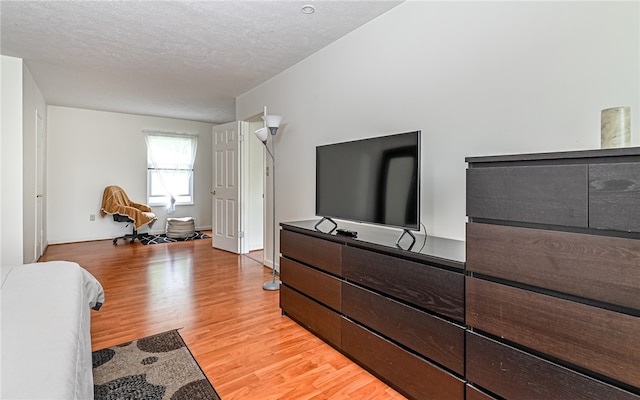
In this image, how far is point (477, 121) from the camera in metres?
1.95

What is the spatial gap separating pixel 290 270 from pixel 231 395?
1.09m

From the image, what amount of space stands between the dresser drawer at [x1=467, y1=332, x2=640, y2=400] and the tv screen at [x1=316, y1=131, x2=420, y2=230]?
27.8 inches

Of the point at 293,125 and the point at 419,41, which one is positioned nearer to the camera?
the point at 419,41

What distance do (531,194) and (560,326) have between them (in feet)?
1.56

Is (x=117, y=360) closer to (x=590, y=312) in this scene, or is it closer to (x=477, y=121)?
(x=590, y=312)

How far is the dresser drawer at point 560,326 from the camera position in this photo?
3.25ft

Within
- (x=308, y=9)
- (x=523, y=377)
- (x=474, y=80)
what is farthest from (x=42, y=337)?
(x=308, y=9)

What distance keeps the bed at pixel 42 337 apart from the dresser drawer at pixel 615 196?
1.70 meters

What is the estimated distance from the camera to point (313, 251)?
7.98ft

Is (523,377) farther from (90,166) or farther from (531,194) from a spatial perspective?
(90,166)

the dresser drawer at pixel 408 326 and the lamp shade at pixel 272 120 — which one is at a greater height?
the lamp shade at pixel 272 120

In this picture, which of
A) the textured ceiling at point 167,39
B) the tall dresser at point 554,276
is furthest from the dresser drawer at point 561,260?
the textured ceiling at point 167,39

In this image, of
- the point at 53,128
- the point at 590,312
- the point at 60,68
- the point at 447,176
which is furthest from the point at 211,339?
the point at 53,128

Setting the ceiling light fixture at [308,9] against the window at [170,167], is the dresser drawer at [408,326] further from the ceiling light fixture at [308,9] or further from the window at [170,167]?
the window at [170,167]
